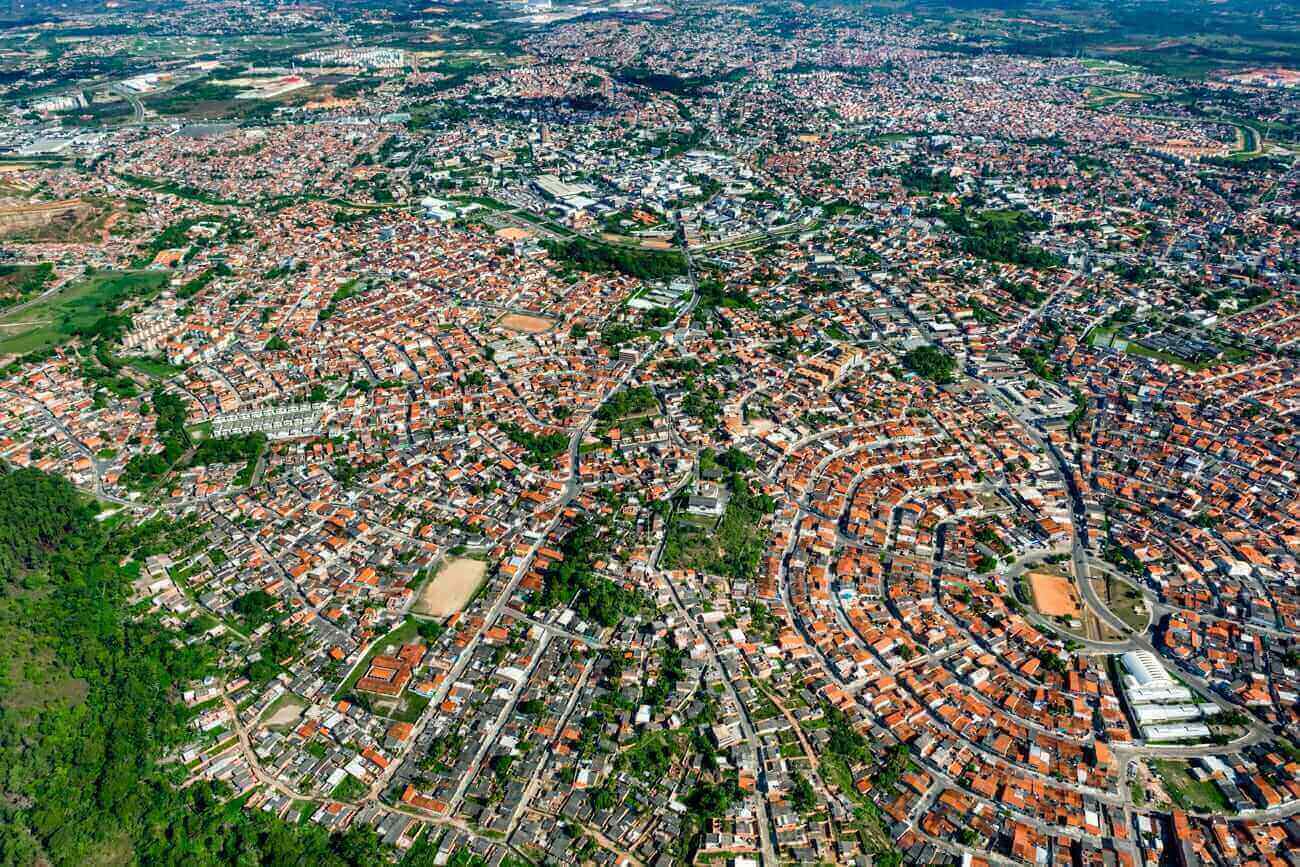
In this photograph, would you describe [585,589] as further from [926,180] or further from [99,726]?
[926,180]

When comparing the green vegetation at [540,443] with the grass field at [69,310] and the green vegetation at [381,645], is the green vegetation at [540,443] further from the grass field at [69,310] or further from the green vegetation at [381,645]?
the grass field at [69,310]

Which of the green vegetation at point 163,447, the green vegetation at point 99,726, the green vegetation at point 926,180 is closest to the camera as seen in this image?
the green vegetation at point 99,726

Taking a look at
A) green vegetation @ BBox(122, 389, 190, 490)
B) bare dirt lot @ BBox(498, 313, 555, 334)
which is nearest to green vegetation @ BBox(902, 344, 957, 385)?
bare dirt lot @ BBox(498, 313, 555, 334)

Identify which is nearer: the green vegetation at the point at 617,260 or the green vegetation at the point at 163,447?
the green vegetation at the point at 163,447

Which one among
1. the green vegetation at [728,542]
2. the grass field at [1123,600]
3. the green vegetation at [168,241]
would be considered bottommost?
the green vegetation at [168,241]

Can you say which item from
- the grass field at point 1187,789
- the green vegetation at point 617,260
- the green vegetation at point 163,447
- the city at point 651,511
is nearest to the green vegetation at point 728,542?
the city at point 651,511

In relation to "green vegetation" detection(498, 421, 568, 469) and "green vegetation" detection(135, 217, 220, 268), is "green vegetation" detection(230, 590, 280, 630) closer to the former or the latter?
"green vegetation" detection(498, 421, 568, 469)

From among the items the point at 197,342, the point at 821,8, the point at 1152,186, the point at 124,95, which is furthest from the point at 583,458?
the point at 821,8
